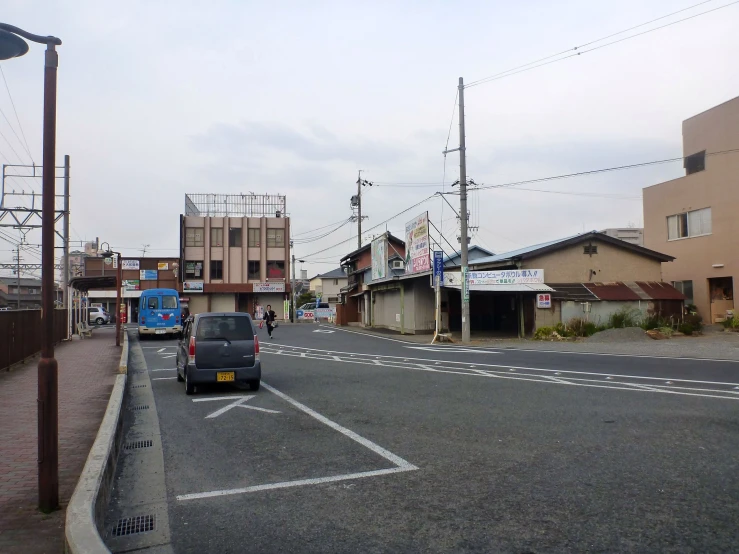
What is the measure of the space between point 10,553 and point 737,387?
42.4 ft

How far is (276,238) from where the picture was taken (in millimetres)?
62969

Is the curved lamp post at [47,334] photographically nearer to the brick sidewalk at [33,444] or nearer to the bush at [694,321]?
the brick sidewalk at [33,444]

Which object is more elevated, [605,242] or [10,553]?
[605,242]

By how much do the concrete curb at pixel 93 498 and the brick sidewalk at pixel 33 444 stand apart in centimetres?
22

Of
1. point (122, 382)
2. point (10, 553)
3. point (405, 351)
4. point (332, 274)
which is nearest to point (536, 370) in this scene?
point (405, 351)

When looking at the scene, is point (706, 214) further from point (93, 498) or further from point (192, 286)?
point (192, 286)

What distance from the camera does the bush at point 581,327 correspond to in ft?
88.0

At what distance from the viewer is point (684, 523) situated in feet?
15.7

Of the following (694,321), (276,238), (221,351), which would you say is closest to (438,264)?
(694,321)

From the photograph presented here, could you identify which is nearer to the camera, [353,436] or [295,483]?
[295,483]

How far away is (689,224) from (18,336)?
3150 cm

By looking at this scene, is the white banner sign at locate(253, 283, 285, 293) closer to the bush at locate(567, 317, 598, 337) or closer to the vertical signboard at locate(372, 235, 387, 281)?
the vertical signboard at locate(372, 235, 387, 281)

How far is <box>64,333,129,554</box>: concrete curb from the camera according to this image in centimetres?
413

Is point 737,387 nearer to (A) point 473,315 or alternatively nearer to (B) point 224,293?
(A) point 473,315
